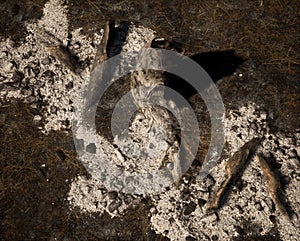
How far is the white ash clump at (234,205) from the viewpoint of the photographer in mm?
5324

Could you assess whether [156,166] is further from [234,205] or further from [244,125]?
[244,125]

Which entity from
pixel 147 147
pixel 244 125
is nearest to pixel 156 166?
pixel 147 147

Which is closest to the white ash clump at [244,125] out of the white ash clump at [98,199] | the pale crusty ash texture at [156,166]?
the pale crusty ash texture at [156,166]

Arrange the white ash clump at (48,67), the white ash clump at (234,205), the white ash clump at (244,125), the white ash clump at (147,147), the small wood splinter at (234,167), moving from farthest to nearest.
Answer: the white ash clump at (48,67) → the white ash clump at (244,125) → the white ash clump at (147,147) → the small wood splinter at (234,167) → the white ash clump at (234,205)

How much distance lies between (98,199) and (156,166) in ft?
2.88

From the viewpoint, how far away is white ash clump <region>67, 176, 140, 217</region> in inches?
215

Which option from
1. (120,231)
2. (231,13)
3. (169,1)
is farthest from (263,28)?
(120,231)

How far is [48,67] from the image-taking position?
641 cm

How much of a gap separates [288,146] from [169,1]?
3.02 m

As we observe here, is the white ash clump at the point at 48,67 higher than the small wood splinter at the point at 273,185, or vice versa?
the small wood splinter at the point at 273,185

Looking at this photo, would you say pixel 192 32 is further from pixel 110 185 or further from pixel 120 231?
pixel 120 231

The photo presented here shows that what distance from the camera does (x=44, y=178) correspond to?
223 inches

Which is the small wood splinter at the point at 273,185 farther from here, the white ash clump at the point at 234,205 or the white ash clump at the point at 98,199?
the white ash clump at the point at 98,199

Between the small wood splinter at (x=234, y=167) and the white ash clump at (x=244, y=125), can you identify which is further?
the white ash clump at (x=244, y=125)
